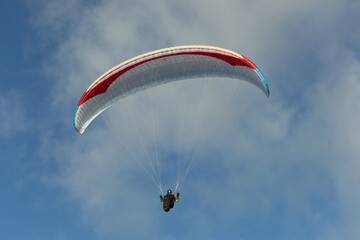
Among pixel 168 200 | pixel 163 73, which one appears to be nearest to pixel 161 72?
pixel 163 73

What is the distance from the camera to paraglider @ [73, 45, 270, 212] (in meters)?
25.7

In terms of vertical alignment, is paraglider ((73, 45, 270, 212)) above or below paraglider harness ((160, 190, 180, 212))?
above

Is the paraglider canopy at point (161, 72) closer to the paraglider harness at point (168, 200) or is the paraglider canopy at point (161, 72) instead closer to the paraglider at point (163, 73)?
the paraglider at point (163, 73)

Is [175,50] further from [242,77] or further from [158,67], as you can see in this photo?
[242,77]

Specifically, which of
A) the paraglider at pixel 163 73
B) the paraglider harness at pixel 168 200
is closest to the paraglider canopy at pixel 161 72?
the paraglider at pixel 163 73

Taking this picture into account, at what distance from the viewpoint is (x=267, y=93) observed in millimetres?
26219

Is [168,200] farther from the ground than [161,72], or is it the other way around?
[161,72]

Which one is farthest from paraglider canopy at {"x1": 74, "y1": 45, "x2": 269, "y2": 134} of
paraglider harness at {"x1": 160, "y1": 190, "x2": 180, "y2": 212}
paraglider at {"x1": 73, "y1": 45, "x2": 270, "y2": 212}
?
paraglider harness at {"x1": 160, "y1": 190, "x2": 180, "y2": 212}

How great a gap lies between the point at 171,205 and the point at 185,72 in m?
9.06

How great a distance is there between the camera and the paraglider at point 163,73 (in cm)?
2573

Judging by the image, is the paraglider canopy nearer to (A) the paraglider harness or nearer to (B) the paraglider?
(B) the paraglider

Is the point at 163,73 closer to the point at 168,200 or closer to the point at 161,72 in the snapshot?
the point at 161,72

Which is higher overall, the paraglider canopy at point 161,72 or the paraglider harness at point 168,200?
the paraglider canopy at point 161,72

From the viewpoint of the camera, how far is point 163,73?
2692cm
